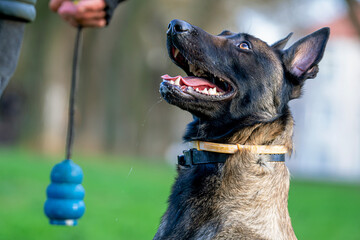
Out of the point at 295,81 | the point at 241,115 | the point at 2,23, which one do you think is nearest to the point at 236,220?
the point at 241,115

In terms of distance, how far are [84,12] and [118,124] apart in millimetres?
22836

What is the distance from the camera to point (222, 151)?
12.8 ft

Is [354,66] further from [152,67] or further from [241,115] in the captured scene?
[241,115]

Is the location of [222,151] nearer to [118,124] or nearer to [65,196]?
[65,196]

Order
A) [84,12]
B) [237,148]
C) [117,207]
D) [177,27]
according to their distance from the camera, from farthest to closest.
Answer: [117,207], [84,12], [177,27], [237,148]

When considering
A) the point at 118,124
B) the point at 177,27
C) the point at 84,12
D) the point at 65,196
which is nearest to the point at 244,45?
the point at 177,27

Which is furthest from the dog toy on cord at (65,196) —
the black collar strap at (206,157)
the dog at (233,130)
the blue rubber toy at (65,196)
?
the black collar strap at (206,157)

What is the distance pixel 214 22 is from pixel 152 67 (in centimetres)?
637

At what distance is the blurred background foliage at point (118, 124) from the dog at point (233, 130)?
1.53 ft

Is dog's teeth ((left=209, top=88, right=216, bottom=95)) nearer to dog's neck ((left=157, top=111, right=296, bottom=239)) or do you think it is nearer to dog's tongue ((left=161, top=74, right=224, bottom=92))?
dog's tongue ((left=161, top=74, right=224, bottom=92))

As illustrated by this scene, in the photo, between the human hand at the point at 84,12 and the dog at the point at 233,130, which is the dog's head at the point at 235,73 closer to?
the dog at the point at 233,130

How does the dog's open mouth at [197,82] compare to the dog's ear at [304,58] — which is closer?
the dog's open mouth at [197,82]

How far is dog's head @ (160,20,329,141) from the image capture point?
13.1ft

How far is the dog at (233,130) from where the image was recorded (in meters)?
3.74
